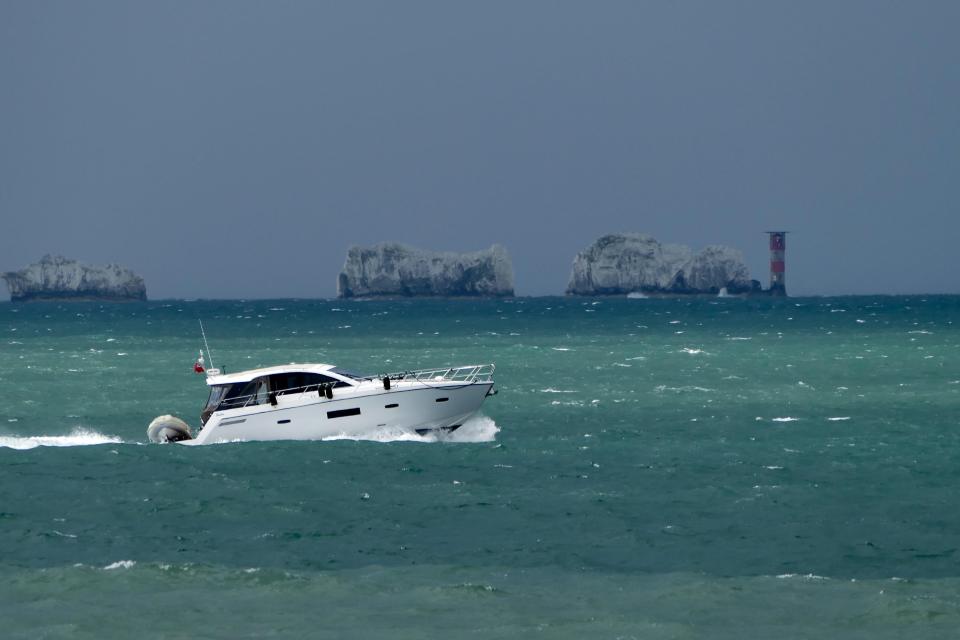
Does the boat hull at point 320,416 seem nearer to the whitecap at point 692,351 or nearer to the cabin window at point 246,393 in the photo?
the cabin window at point 246,393

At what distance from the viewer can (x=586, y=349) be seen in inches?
3578

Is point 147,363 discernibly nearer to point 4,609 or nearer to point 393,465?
point 393,465

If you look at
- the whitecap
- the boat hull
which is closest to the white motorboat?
the boat hull

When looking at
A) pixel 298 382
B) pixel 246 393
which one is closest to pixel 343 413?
pixel 298 382

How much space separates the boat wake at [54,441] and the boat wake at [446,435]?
291 inches

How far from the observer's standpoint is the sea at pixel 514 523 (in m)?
19.9

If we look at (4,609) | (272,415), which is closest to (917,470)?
(272,415)

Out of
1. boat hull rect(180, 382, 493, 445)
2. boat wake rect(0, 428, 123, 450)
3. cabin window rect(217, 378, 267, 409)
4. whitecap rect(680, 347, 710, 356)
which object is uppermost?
cabin window rect(217, 378, 267, 409)

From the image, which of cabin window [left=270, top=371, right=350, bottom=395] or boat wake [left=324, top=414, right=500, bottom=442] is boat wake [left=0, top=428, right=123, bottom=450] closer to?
cabin window [left=270, top=371, right=350, bottom=395]

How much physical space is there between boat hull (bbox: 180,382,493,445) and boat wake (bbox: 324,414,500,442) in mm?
94

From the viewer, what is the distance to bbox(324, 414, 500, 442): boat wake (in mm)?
36281

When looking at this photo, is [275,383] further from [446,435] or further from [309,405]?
[446,435]

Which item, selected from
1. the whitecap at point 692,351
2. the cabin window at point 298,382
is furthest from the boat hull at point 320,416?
the whitecap at point 692,351

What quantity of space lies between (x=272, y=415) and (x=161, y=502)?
754 centimetres
